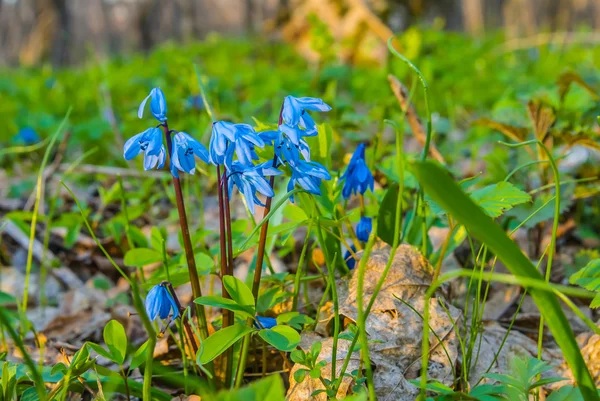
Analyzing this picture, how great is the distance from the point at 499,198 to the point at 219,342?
0.69 m

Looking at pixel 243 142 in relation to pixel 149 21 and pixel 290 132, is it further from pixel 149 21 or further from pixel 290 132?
pixel 149 21

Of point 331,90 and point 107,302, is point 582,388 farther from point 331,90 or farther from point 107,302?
point 331,90

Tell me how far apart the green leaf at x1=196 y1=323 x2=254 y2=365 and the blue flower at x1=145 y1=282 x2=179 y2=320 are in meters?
0.15

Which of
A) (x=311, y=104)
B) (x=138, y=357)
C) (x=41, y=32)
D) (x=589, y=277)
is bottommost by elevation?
(x=138, y=357)

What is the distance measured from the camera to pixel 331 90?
109 inches

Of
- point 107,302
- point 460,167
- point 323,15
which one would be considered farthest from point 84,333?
point 323,15

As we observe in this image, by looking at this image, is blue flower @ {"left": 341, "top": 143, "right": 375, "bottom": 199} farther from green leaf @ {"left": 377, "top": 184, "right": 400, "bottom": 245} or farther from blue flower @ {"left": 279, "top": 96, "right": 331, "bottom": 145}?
blue flower @ {"left": 279, "top": 96, "right": 331, "bottom": 145}

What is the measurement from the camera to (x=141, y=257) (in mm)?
1476

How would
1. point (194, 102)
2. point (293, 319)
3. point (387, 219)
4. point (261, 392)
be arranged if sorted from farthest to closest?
point (194, 102), point (387, 219), point (293, 319), point (261, 392)

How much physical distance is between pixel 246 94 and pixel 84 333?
3.15m

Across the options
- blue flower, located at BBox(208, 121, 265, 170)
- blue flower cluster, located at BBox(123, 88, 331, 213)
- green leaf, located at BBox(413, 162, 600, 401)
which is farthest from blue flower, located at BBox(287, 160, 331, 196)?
green leaf, located at BBox(413, 162, 600, 401)

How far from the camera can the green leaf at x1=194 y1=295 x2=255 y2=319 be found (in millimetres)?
1060

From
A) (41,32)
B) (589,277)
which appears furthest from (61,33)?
(589,277)

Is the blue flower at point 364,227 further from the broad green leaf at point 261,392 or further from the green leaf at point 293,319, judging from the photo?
the broad green leaf at point 261,392
